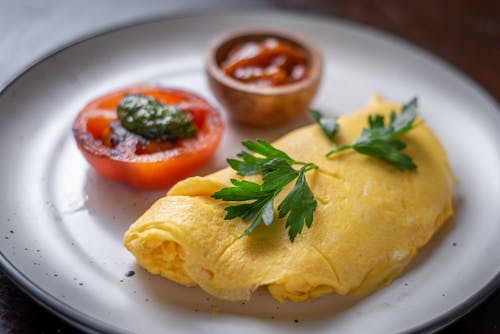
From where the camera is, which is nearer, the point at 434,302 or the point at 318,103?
the point at 434,302

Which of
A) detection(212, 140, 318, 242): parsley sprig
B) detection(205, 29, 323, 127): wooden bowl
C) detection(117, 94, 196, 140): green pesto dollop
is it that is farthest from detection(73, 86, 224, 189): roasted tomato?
detection(212, 140, 318, 242): parsley sprig

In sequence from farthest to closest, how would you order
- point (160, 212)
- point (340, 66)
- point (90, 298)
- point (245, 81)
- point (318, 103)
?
point (340, 66), point (318, 103), point (245, 81), point (160, 212), point (90, 298)

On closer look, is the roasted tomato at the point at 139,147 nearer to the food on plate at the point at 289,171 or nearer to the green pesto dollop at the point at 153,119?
the green pesto dollop at the point at 153,119

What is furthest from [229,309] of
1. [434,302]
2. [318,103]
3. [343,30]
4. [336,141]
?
[343,30]

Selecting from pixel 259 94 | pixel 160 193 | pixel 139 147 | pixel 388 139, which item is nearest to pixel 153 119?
pixel 139 147

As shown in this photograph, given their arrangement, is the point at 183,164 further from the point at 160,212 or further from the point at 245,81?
the point at 245,81

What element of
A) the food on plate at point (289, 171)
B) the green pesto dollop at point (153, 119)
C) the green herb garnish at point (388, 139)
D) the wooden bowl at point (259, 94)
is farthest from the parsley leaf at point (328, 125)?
the green pesto dollop at point (153, 119)

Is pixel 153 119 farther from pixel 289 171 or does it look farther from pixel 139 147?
pixel 289 171

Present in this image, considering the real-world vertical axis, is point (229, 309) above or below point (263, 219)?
below

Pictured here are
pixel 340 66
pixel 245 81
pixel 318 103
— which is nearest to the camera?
pixel 245 81
